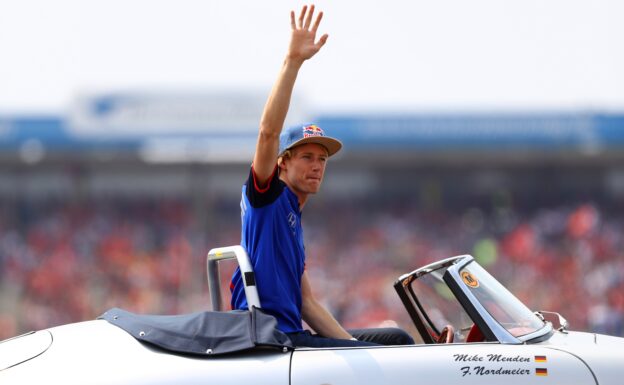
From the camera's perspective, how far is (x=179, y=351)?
4352mm

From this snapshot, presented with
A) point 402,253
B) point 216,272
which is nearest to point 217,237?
point 402,253

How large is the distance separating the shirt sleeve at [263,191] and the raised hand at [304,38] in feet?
1.85

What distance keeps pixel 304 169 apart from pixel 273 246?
1.58 ft

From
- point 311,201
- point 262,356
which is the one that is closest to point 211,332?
point 262,356

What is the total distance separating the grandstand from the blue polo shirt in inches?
635

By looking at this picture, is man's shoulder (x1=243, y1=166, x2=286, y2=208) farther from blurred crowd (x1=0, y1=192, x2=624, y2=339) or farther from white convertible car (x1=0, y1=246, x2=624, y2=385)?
blurred crowd (x1=0, y1=192, x2=624, y2=339)

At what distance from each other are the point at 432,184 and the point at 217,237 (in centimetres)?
591

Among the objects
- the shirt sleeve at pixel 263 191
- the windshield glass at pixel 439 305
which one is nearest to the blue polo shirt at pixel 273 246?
the shirt sleeve at pixel 263 191

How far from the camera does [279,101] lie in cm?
443

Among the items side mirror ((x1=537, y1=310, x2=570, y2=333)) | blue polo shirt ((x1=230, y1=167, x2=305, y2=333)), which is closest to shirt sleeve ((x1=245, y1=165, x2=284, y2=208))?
blue polo shirt ((x1=230, y1=167, x2=305, y2=333))

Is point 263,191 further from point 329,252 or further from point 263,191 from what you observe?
point 329,252

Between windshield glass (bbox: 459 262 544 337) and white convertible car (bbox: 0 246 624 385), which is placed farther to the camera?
windshield glass (bbox: 459 262 544 337)

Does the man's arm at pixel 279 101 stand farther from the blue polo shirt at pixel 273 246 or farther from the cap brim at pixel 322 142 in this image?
the cap brim at pixel 322 142

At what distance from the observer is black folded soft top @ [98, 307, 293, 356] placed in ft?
14.3
